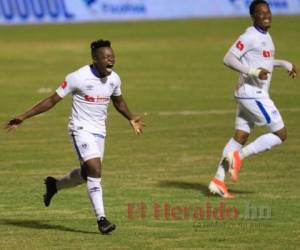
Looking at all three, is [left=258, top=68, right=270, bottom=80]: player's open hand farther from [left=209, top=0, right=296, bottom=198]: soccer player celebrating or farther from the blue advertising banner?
the blue advertising banner

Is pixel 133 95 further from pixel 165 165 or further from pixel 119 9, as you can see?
pixel 119 9

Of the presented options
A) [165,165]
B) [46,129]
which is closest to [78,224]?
[165,165]

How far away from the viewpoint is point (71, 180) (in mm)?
13836

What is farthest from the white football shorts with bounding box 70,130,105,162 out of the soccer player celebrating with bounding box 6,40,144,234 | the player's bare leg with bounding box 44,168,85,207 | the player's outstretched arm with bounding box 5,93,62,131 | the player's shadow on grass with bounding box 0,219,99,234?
the player's shadow on grass with bounding box 0,219,99,234

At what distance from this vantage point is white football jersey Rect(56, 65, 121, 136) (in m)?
13.2

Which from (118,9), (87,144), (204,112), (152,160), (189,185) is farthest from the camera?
(118,9)

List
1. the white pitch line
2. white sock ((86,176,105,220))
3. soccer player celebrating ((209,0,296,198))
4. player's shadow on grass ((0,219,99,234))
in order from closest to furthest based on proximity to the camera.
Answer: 1. white sock ((86,176,105,220))
2. player's shadow on grass ((0,219,99,234))
3. soccer player celebrating ((209,0,296,198))
4. the white pitch line

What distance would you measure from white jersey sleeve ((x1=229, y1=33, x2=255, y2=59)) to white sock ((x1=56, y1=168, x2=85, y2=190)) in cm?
319

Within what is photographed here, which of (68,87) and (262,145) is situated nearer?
(68,87)

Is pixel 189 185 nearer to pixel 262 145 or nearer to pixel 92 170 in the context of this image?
pixel 262 145

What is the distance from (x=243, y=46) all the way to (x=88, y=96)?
3.29m

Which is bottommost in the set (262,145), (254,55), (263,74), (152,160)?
(152,160)

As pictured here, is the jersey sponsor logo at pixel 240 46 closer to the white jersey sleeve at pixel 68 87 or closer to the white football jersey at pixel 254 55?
the white football jersey at pixel 254 55

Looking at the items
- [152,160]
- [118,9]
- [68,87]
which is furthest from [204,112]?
[118,9]
